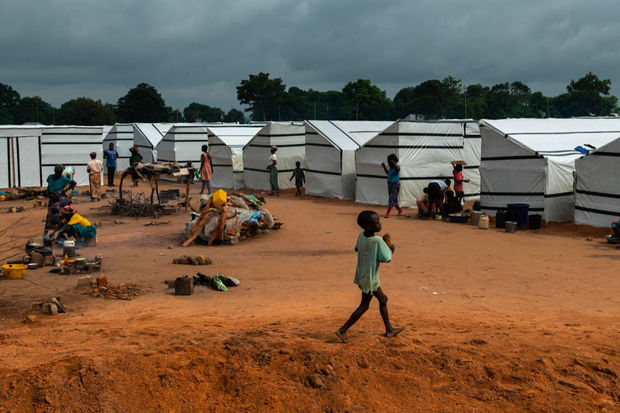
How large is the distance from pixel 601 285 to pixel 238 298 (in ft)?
17.0

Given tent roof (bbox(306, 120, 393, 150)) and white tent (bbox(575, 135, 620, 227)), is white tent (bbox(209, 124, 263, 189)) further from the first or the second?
white tent (bbox(575, 135, 620, 227))

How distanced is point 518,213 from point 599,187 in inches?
74.8

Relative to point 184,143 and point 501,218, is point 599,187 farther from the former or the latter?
point 184,143

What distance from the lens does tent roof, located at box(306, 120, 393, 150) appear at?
20906 mm

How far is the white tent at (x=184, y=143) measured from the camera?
95.1 feet

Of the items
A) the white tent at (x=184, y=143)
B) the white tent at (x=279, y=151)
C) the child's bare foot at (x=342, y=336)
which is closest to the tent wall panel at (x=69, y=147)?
the white tent at (x=184, y=143)

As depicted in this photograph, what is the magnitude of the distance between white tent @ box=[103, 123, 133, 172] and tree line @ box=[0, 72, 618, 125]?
27.4 m

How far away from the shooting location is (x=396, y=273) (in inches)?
379

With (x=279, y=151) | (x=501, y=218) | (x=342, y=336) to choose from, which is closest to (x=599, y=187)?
(x=501, y=218)

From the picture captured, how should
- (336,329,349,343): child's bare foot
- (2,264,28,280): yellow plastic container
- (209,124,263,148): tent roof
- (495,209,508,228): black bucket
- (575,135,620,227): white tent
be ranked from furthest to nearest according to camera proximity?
(209,124,263,148): tent roof, (495,209,508,228): black bucket, (575,135,620,227): white tent, (2,264,28,280): yellow plastic container, (336,329,349,343): child's bare foot

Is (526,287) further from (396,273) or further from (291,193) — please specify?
(291,193)

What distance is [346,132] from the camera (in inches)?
870

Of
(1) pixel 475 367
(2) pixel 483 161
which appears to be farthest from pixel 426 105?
(1) pixel 475 367

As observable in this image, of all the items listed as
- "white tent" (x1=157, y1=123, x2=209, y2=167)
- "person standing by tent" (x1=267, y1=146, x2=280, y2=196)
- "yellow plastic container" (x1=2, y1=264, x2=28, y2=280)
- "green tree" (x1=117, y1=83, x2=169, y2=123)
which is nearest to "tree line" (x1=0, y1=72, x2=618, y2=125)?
"green tree" (x1=117, y1=83, x2=169, y2=123)
